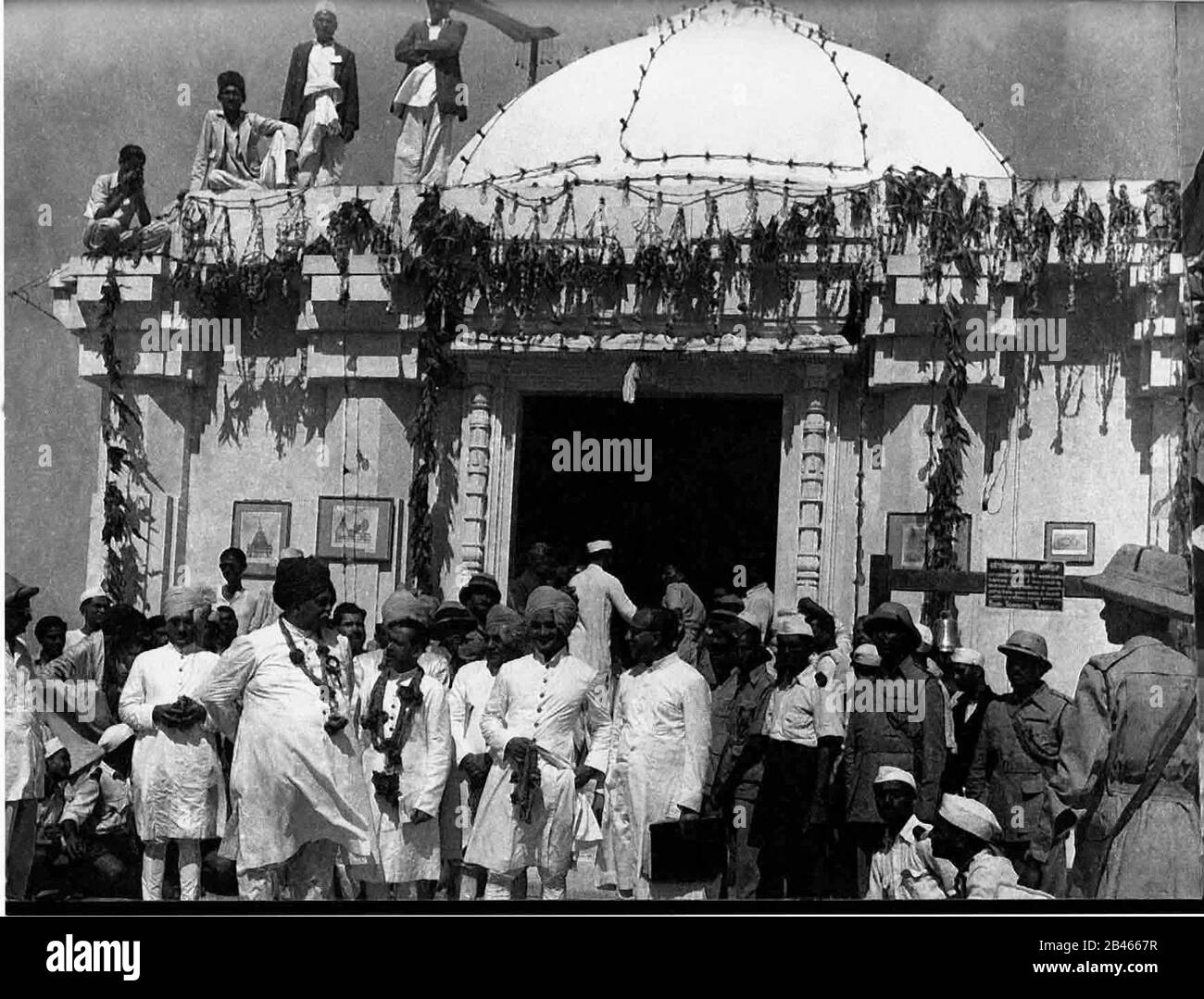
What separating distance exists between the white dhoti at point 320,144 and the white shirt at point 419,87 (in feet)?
1.48

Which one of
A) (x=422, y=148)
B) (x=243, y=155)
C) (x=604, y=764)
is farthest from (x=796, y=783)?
(x=243, y=155)

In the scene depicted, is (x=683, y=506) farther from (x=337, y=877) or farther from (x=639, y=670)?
(x=337, y=877)

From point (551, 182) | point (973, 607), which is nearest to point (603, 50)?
point (551, 182)

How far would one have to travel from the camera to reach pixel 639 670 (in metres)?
11.7

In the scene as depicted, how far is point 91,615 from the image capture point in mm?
13312

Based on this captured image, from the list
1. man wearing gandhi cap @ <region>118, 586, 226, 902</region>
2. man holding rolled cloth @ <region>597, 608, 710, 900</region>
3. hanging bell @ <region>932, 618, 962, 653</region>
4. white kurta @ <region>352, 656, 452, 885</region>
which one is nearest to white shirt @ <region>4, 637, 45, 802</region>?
man wearing gandhi cap @ <region>118, 586, 226, 902</region>

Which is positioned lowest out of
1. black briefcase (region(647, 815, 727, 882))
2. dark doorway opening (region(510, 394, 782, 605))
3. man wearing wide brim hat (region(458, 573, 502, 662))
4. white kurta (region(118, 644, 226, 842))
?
black briefcase (region(647, 815, 727, 882))

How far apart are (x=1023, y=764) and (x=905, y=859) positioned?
3.79ft

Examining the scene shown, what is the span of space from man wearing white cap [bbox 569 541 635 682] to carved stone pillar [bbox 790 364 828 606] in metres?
1.33

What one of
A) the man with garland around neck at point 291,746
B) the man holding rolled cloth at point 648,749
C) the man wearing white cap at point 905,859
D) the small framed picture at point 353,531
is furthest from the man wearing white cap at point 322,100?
the man wearing white cap at point 905,859

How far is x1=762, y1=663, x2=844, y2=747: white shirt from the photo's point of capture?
38.4 ft

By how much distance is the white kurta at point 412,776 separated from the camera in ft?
37.1

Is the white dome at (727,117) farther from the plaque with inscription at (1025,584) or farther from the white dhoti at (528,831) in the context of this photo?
the white dhoti at (528,831)

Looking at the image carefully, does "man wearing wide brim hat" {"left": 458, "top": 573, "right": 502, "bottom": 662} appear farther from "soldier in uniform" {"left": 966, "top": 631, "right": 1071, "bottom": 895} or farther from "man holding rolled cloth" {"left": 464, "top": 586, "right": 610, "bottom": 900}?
"soldier in uniform" {"left": 966, "top": 631, "right": 1071, "bottom": 895}
